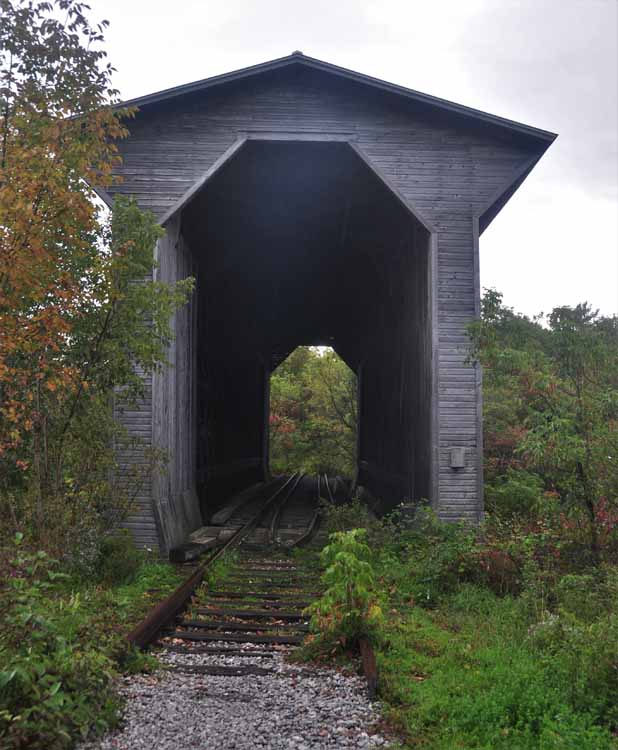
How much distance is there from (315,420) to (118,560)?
32.4m

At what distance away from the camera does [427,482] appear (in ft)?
35.7

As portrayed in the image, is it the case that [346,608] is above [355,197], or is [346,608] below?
below

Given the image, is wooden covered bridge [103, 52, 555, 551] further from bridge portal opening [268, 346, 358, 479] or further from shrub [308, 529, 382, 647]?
bridge portal opening [268, 346, 358, 479]

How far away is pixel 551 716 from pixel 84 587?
4991mm

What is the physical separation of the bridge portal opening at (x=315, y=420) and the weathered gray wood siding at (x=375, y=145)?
25795mm

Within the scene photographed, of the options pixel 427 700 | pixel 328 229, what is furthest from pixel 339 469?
pixel 427 700

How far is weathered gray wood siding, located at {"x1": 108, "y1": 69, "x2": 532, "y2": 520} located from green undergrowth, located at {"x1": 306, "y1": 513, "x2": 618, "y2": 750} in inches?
144

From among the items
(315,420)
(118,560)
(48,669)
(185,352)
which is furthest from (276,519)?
(315,420)

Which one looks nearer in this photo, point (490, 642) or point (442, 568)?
point (490, 642)

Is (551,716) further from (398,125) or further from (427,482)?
(398,125)

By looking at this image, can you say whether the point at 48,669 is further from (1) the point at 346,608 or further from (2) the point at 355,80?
(2) the point at 355,80

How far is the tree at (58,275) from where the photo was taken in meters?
5.45

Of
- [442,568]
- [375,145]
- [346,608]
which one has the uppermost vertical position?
[375,145]

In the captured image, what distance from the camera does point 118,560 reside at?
8.50 metres
